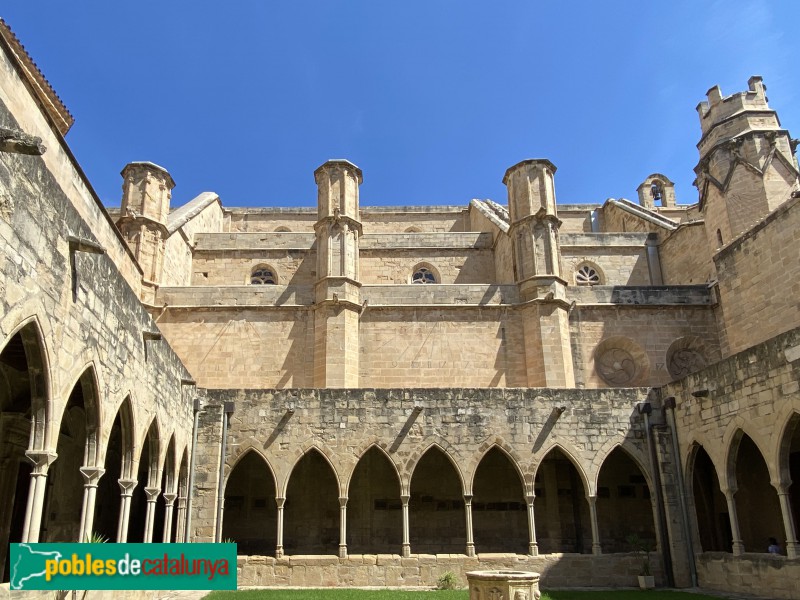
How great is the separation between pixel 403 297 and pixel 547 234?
549 cm

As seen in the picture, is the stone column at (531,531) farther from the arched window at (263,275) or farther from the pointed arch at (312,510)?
the arched window at (263,275)

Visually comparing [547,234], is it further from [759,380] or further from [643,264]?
[759,380]

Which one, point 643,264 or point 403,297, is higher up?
point 643,264

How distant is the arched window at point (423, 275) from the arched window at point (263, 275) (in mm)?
5642

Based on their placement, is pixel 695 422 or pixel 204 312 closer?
pixel 695 422

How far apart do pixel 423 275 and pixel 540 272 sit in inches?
245

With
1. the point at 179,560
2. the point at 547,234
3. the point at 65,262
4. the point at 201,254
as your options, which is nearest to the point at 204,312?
the point at 201,254

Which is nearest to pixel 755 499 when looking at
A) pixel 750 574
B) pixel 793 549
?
pixel 750 574

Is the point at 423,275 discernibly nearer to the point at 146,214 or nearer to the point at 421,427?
the point at 146,214

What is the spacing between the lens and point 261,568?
14.7 metres

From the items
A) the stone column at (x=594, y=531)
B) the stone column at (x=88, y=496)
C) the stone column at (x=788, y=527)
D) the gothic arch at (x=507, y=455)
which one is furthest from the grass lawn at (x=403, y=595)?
the stone column at (x=88, y=496)

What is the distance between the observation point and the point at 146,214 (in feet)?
74.5

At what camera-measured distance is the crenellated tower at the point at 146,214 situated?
22.5m

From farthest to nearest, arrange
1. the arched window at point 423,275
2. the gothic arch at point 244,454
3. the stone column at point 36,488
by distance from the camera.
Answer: the arched window at point 423,275 → the gothic arch at point 244,454 → the stone column at point 36,488
